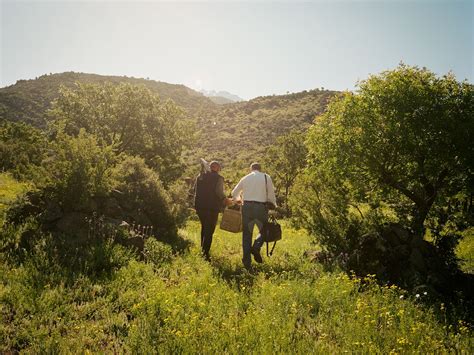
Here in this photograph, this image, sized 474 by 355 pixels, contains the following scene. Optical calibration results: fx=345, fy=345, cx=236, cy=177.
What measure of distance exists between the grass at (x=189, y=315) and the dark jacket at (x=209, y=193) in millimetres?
2362

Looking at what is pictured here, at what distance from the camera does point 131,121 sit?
24.8 m

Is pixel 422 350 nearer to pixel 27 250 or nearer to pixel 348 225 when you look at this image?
pixel 348 225

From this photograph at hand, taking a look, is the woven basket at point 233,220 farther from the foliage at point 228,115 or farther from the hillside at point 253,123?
the hillside at point 253,123

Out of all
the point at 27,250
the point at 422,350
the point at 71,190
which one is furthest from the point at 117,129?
the point at 422,350

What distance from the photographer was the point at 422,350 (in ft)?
16.7

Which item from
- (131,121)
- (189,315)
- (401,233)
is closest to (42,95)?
(131,121)

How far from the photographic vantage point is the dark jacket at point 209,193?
1016 centimetres

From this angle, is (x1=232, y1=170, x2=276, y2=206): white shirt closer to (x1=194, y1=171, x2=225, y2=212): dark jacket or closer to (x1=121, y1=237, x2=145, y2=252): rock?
(x1=194, y1=171, x2=225, y2=212): dark jacket

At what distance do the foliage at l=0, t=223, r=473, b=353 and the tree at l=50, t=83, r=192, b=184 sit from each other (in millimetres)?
16748

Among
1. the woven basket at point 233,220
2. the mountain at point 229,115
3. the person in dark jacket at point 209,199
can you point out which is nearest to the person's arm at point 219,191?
the person in dark jacket at point 209,199

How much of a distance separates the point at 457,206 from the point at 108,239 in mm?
11165

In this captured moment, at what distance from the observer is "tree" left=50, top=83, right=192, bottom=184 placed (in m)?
24.4

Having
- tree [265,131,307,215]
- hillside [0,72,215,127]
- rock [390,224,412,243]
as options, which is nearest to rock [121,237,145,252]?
rock [390,224,412,243]

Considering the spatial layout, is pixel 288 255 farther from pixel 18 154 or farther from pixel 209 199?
pixel 18 154
